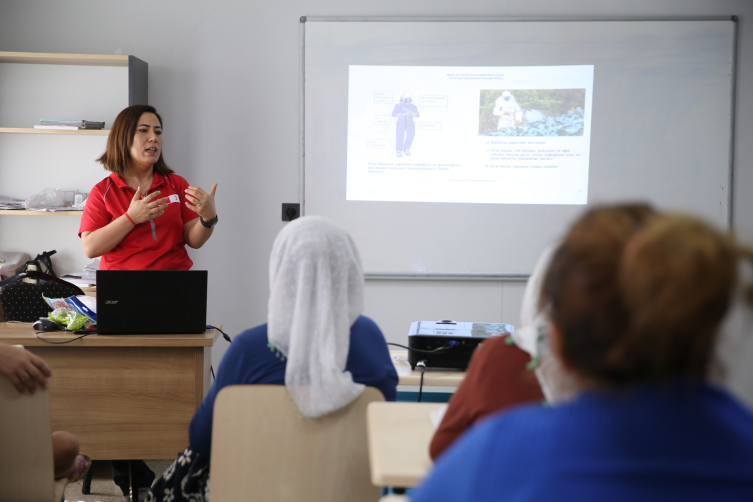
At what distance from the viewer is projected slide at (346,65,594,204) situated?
140 inches

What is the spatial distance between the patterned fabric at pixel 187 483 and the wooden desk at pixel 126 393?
0.73 m

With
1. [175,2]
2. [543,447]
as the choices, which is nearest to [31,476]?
[543,447]

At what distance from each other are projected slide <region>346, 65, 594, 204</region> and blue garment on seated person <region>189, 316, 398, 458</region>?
2261mm

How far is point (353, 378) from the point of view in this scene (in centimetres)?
141

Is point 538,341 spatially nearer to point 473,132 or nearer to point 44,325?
point 44,325

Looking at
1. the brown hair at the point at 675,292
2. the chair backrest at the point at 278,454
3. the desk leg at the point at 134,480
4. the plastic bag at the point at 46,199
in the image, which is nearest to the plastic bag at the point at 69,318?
the desk leg at the point at 134,480

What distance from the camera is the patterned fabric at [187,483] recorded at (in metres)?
1.47

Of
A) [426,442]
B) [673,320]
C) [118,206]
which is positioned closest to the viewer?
[673,320]

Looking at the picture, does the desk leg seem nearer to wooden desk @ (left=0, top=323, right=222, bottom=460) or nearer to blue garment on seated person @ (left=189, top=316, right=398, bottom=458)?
wooden desk @ (left=0, top=323, right=222, bottom=460)

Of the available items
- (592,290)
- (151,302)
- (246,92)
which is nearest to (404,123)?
(246,92)

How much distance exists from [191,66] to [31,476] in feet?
9.37

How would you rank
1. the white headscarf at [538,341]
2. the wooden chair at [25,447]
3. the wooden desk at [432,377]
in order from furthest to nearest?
the wooden desk at [432,377] < the wooden chair at [25,447] < the white headscarf at [538,341]

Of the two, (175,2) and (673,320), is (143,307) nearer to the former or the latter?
(673,320)

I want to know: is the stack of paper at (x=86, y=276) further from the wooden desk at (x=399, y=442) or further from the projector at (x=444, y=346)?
the wooden desk at (x=399, y=442)
